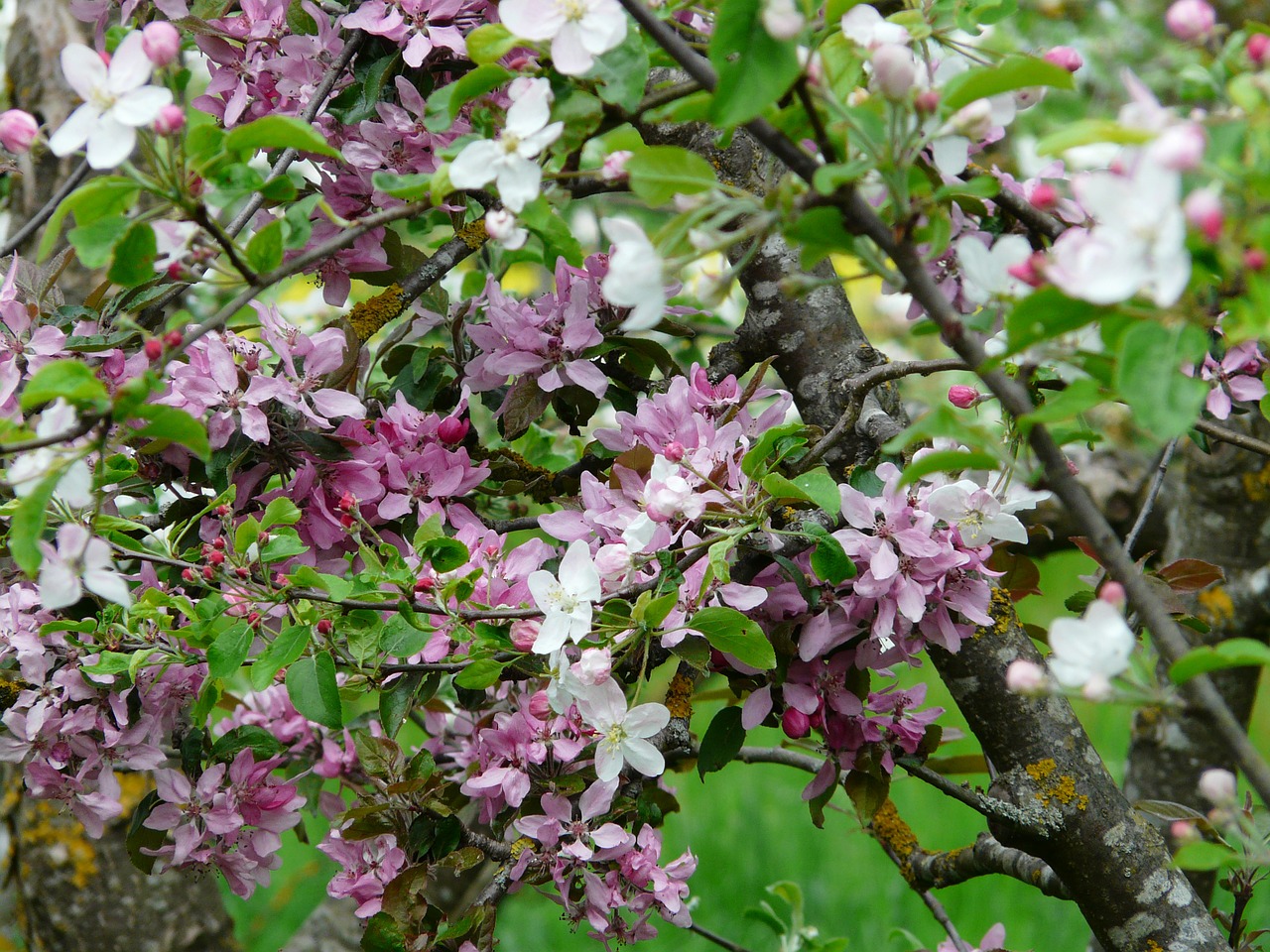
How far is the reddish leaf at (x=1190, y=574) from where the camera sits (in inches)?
44.3

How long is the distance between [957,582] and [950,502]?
0.10m

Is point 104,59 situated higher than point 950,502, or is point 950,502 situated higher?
point 104,59

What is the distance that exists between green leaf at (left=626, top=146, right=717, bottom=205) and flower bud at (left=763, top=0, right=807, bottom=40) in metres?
0.08

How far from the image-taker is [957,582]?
1009mm

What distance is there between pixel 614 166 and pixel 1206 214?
0.35 m

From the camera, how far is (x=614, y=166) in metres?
0.70

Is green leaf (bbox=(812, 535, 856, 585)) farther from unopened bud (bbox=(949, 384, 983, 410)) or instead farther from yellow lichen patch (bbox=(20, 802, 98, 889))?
yellow lichen patch (bbox=(20, 802, 98, 889))

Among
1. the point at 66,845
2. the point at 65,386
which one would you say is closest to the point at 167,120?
the point at 65,386

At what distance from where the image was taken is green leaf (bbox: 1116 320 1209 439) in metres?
0.53

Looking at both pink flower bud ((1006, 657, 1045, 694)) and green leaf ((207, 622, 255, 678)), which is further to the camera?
green leaf ((207, 622, 255, 678))

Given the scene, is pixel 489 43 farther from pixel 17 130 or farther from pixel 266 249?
pixel 17 130

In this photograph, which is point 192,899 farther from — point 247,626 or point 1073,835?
point 1073,835

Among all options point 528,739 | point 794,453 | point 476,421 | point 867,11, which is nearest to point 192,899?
point 476,421

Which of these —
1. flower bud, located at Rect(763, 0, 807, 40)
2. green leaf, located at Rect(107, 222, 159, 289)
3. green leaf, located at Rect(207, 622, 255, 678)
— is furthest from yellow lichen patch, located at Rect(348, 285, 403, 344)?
flower bud, located at Rect(763, 0, 807, 40)
